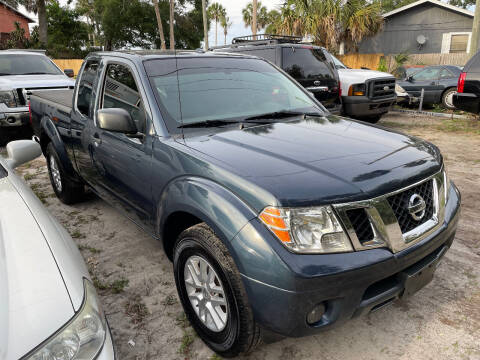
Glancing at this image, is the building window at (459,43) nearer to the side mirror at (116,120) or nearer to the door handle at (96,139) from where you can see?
the door handle at (96,139)

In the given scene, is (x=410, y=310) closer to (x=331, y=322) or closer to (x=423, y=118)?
(x=331, y=322)

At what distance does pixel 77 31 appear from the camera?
43062mm

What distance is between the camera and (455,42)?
24156 mm

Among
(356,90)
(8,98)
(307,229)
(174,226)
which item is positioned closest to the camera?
(307,229)

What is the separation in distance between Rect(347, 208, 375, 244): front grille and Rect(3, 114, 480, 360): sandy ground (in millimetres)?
847

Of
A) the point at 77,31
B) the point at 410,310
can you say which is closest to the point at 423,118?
the point at 410,310

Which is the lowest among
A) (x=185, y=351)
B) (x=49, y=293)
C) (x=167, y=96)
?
(x=185, y=351)

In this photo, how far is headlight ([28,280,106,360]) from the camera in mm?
1330

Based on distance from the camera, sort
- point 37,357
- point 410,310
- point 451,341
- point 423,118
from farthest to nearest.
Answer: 1. point 423,118
2. point 410,310
3. point 451,341
4. point 37,357

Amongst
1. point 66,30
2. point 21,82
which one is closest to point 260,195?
point 21,82

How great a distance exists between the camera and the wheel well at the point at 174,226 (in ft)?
7.90

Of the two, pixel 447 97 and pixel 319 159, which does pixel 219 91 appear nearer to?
pixel 319 159

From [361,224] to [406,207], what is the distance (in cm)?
34

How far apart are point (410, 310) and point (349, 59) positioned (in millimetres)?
20816
